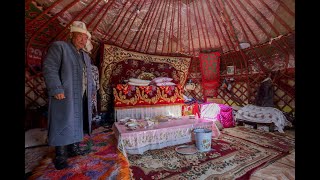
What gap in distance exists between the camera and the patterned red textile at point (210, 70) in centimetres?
410

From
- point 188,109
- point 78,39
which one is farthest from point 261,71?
point 78,39

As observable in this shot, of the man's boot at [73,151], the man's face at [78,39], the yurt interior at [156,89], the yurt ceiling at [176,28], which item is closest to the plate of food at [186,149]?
the yurt interior at [156,89]

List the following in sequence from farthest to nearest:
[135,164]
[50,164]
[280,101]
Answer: [280,101] → [135,164] → [50,164]

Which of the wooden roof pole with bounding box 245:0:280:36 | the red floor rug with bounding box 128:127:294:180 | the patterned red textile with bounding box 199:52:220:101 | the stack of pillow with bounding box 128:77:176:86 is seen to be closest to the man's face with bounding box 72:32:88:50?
the red floor rug with bounding box 128:127:294:180

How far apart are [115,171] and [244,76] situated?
3902 mm

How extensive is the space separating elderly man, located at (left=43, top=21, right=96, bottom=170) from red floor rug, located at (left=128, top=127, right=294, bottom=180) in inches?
25.6

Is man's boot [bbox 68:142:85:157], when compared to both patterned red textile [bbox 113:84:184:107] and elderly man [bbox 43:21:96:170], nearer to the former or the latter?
elderly man [bbox 43:21:96:170]

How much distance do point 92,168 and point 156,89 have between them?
1.84 m

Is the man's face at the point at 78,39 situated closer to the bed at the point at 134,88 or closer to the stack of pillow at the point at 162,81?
the bed at the point at 134,88

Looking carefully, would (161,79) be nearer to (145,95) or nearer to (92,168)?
(145,95)

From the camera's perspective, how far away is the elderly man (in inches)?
48.8
